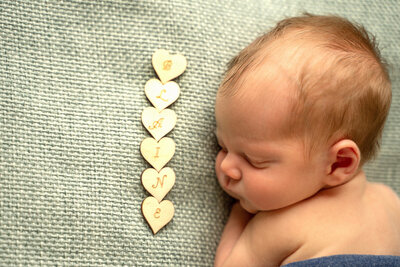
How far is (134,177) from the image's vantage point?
988mm

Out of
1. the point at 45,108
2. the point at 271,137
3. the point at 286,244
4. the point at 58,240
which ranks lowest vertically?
the point at 286,244

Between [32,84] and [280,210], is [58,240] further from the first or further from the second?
[280,210]

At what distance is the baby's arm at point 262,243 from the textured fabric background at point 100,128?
0.15ft

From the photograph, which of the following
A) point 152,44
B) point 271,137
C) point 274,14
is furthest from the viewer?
point 274,14

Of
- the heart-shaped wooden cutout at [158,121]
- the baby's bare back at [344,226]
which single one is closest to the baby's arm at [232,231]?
the baby's bare back at [344,226]

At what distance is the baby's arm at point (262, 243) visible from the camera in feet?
3.15

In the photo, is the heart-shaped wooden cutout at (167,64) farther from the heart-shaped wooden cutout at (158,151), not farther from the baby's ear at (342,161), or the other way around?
the baby's ear at (342,161)

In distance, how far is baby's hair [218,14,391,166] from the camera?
2.89ft

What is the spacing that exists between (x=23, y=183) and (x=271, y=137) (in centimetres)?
49

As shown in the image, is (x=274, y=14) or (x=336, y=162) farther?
(x=274, y=14)

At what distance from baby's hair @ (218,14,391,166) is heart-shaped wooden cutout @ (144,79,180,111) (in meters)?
0.12

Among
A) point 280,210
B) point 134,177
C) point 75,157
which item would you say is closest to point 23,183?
point 75,157

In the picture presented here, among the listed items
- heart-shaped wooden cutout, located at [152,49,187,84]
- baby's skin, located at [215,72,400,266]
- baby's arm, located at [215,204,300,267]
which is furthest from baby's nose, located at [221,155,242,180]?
heart-shaped wooden cutout, located at [152,49,187,84]

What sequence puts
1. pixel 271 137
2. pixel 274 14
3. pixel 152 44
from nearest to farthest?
pixel 271 137 < pixel 152 44 < pixel 274 14
